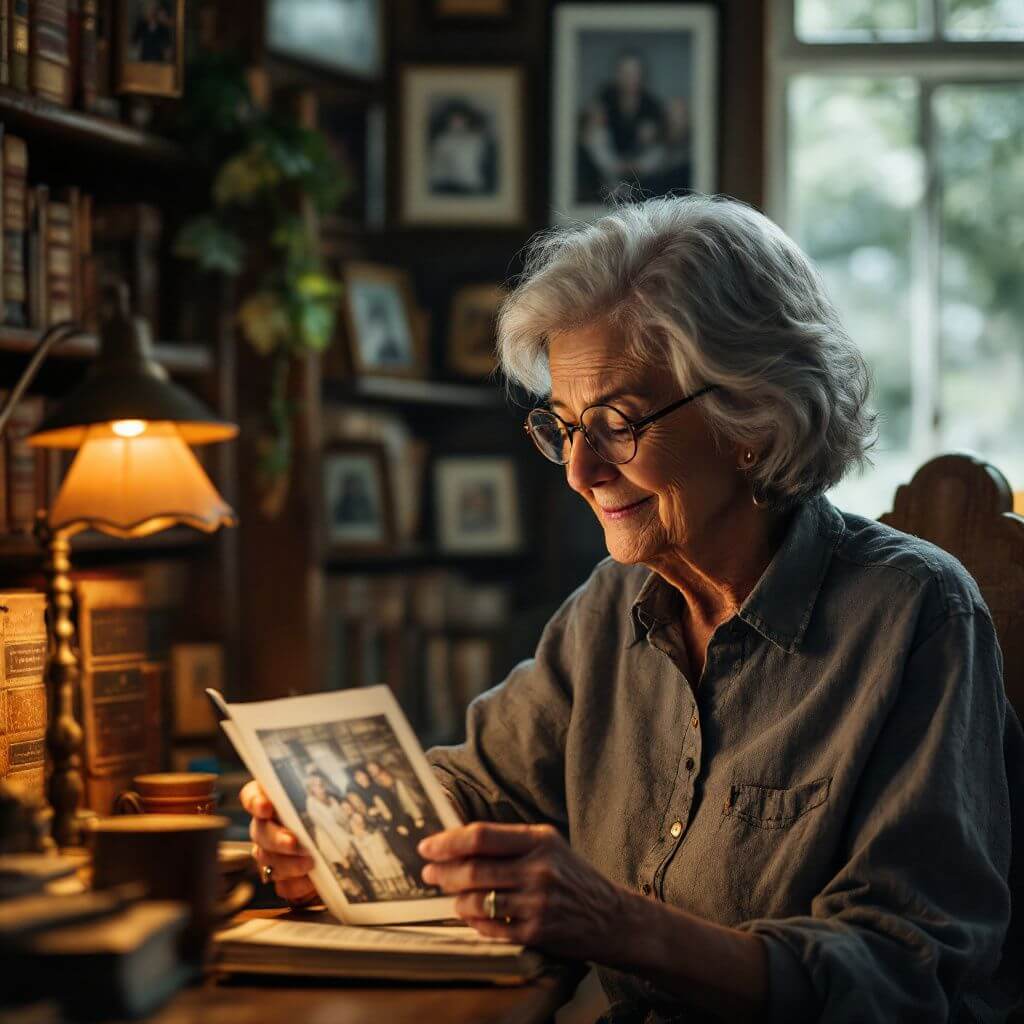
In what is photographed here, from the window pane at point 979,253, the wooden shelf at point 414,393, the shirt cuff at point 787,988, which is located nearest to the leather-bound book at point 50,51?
the wooden shelf at point 414,393

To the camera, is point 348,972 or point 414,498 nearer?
point 348,972

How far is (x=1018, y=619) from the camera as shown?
1621mm

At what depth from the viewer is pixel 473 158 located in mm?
3756

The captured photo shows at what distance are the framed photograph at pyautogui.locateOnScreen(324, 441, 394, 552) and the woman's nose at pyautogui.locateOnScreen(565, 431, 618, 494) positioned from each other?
5.74 ft

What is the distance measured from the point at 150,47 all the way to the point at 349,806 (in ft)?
5.51

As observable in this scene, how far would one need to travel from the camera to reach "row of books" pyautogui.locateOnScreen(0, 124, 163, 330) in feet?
7.45

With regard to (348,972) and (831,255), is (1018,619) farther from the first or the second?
(831,255)

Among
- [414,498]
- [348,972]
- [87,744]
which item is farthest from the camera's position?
[414,498]

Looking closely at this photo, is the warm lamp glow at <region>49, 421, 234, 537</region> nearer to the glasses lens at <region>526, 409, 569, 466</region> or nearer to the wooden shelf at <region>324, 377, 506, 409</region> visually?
the glasses lens at <region>526, 409, 569, 466</region>

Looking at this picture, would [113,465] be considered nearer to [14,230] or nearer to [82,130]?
[14,230]

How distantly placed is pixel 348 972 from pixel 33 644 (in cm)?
63

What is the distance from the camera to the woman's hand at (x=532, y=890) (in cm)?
115

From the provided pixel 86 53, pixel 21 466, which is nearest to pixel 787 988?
pixel 21 466

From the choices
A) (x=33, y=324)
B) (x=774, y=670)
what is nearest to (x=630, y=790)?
(x=774, y=670)
